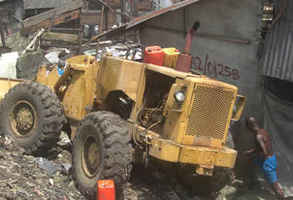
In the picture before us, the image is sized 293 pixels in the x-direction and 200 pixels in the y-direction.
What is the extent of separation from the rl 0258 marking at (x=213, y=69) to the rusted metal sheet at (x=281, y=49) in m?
0.96

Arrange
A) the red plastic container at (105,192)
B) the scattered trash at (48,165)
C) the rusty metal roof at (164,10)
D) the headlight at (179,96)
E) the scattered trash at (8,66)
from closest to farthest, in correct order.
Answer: the red plastic container at (105,192)
the headlight at (179,96)
the scattered trash at (48,165)
the rusty metal roof at (164,10)
the scattered trash at (8,66)

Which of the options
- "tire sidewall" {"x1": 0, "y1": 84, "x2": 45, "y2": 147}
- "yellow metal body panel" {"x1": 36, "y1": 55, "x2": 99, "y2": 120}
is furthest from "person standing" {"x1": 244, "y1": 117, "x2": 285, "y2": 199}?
"tire sidewall" {"x1": 0, "y1": 84, "x2": 45, "y2": 147}

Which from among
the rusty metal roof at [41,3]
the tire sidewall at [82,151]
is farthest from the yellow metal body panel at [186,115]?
the rusty metal roof at [41,3]

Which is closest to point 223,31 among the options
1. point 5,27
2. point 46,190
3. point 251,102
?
point 251,102

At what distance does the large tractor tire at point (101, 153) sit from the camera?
5.70 metres

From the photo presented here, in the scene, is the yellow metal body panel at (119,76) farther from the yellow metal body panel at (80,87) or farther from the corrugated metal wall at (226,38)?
the corrugated metal wall at (226,38)

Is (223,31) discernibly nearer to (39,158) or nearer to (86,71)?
(86,71)

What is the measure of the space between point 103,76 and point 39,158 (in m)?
1.67

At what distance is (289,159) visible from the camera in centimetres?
873

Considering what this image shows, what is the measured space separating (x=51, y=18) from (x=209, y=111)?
1386 centimetres

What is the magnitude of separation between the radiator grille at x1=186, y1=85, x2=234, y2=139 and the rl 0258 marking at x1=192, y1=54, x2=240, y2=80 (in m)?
3.69

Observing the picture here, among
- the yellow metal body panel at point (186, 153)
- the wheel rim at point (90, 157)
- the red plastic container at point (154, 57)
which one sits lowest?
the wheel rim at point (90, 157)

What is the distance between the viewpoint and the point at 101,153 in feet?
19.2

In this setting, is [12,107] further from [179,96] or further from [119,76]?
[179,96]
